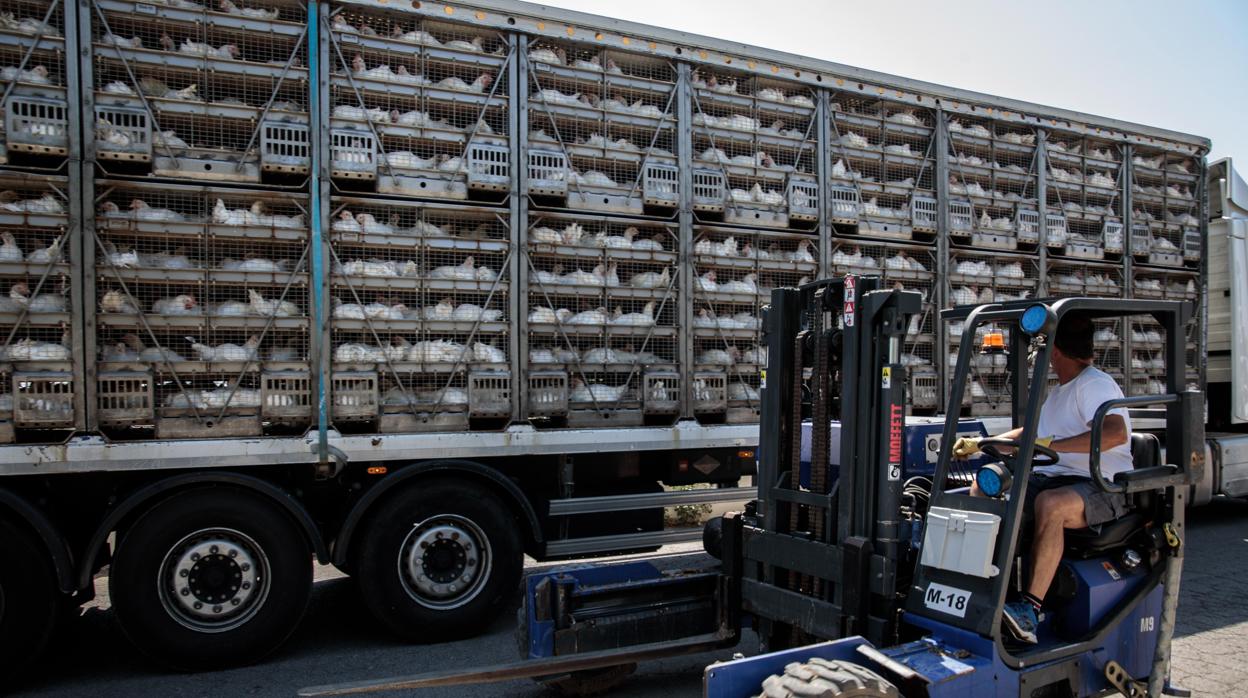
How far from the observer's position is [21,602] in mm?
5207

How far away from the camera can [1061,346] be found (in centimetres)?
414

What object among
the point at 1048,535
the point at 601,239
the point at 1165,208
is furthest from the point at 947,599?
the point at 1165,208

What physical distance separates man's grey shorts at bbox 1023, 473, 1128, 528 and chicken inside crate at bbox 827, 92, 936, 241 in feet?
14.1

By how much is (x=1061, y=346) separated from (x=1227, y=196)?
9.39m

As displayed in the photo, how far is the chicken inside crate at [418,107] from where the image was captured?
20.4 feet

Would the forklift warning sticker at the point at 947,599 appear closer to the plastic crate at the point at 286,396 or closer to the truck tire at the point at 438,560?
the truck tire at the point at 438,560

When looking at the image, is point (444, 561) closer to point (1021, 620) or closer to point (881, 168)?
point (1021, 620)

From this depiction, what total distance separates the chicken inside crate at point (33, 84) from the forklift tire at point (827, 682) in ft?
19.0

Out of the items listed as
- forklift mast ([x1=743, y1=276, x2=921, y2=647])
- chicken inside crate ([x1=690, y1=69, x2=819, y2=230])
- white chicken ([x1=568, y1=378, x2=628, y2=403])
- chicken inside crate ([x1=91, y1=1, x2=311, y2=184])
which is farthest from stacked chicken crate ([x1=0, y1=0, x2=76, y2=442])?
chicken inside crate ([x1=690, y1=69, x2=819, y2=230])

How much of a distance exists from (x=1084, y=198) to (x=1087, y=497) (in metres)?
7.13

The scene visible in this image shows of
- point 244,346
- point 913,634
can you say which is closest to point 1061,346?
point 913,634

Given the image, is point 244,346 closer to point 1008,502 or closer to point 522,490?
point 522,490

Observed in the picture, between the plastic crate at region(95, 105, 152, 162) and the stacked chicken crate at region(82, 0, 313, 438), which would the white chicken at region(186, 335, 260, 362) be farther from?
the plastic crate at region(95, 105, 152, 162)

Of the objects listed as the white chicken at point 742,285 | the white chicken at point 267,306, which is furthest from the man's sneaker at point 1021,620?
the white chicken at point 267,306
